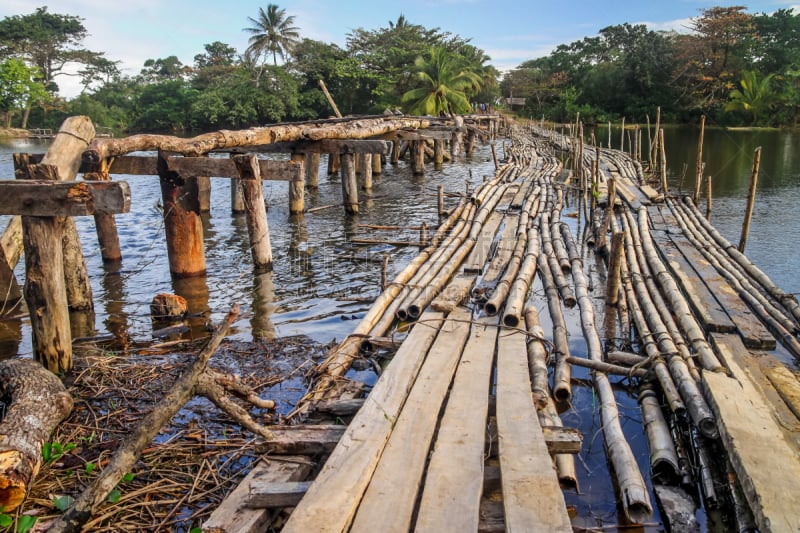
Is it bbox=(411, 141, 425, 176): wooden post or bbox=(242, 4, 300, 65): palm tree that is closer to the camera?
bbox=(411, 141, 425, 176): wooden post

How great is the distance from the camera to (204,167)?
26.4ft

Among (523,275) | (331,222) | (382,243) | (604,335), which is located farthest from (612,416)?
(331,222)

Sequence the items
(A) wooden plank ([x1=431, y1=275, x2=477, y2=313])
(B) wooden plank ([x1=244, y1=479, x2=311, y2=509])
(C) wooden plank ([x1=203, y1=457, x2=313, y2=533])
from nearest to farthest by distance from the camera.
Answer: (C) wooden plank ([x1=203, y1=457, x2=313, y2=533]) → (B) wooden plank ([x1=244, y1=479, x2=311, y2=509]) → (A) wooden plank ([x1=431, y1=275, x2=477, y2=313])

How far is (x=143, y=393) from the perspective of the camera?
5.07 metres

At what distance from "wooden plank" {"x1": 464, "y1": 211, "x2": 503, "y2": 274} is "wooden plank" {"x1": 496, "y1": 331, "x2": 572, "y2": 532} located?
345 centimetres

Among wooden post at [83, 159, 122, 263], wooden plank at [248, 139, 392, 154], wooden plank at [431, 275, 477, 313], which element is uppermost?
wooden plank at [248, 139, 392, 154]

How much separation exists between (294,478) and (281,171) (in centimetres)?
596

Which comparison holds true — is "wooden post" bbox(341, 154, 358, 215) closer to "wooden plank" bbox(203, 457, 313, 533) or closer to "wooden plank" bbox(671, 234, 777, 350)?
"wooden plank" bbox(671, 234, 777, 350)

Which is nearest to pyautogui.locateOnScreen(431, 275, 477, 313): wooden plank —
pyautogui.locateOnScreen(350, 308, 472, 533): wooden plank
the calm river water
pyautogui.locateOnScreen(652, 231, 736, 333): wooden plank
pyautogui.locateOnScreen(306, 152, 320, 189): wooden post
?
the calm river water

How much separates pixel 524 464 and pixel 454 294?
356 cm

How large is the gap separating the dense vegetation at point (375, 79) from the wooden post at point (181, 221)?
2719cm

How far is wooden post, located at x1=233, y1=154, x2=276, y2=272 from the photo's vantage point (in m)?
8.09


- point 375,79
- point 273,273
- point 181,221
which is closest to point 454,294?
point 273,273

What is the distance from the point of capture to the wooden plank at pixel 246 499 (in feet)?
10.0
